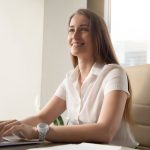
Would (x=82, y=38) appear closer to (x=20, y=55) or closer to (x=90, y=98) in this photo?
(x=90, y=98)

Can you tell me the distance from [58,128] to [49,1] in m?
1.98

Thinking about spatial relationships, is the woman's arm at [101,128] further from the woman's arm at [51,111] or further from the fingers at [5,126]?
the woman's arm at [51,111]

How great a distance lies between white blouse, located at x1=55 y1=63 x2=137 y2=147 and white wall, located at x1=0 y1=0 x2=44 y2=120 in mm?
1313

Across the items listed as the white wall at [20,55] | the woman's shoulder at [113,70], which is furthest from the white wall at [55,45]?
the woman's shoulder at [113,70]

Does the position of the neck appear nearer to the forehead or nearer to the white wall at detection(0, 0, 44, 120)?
the forehead

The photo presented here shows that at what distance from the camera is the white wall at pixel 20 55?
8.36 ft

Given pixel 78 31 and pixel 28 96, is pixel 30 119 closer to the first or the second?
pixel 78 31

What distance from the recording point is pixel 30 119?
4.51ft

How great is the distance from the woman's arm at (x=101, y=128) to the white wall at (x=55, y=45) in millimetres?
1396

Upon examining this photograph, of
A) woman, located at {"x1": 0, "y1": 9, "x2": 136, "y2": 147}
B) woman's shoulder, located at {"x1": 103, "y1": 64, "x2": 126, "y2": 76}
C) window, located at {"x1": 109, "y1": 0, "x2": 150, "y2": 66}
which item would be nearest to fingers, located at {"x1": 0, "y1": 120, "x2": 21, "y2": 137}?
woman, located at {"x1": 0, "y1": 9, "x2": 136, "y2": 147}

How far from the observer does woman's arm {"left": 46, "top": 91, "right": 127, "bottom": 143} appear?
38.6 inches

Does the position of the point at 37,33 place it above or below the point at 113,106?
above

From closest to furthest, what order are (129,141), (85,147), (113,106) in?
(85,147)
(113,106)
(129,141)

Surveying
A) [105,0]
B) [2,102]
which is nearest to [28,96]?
[2,102]
